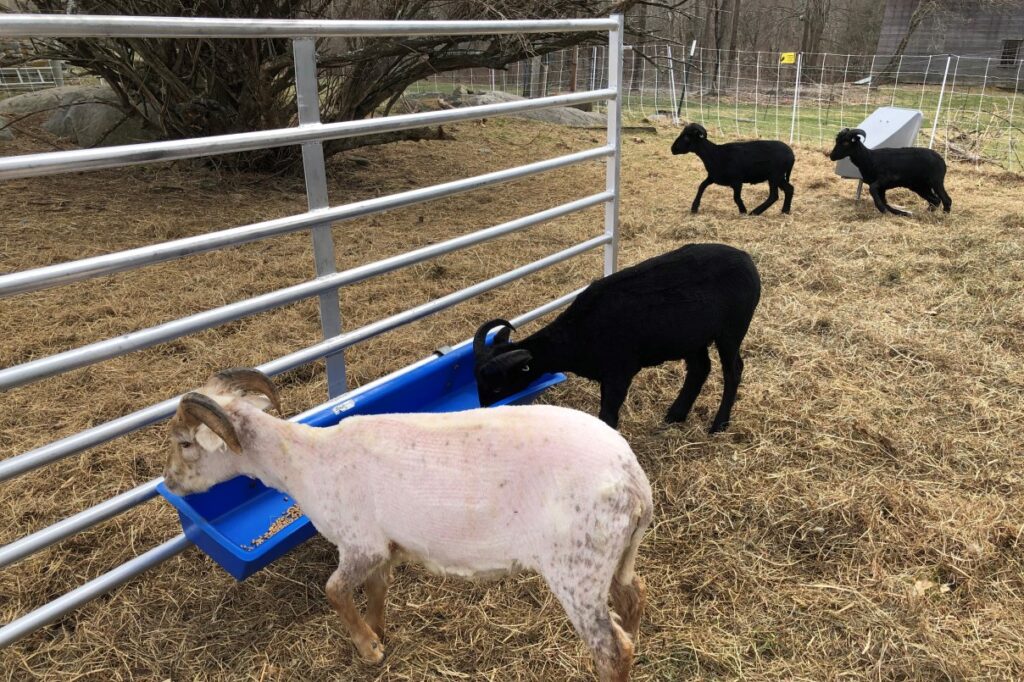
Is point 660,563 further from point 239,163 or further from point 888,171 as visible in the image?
point 239,163

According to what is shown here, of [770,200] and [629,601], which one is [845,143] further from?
[629,601]

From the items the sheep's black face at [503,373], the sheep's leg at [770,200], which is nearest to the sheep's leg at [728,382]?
the sheep's black face at [503,373]

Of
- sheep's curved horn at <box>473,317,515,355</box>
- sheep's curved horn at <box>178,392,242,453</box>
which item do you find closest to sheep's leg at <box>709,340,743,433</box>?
sheep's curved horn at <box>473,317,515,355</box>

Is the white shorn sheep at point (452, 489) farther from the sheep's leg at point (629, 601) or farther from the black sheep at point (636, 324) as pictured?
the black sheep at point (636, 324)

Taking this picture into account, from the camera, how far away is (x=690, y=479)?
10.9 feet

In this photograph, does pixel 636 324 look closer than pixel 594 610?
No

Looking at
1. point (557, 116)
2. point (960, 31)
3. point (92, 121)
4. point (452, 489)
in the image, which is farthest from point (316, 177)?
point (960, 31)

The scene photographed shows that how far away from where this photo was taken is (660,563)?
284 centimetres

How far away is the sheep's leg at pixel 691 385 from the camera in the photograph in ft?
12.3

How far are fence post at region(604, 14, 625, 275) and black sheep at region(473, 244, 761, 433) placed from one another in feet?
4.21

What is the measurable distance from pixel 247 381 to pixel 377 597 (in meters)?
0.85

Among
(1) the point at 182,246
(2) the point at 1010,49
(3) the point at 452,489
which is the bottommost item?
(3) the point at 452,489

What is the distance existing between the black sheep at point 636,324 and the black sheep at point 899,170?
5655 mm

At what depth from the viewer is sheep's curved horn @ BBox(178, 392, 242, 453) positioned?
2.15 meters
